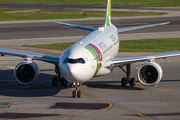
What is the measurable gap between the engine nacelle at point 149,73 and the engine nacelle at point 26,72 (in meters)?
8.07

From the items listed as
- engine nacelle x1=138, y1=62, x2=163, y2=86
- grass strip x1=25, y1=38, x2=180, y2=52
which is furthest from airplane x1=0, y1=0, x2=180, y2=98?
grass strip x1=25, y1=38, x2=180, y2=52

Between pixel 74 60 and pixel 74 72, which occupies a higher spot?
pixel 74 60

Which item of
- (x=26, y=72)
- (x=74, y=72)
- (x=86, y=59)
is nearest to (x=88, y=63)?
(x=86, y=59)

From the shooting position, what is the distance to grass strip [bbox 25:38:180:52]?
50.0 meters

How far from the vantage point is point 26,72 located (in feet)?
96.5

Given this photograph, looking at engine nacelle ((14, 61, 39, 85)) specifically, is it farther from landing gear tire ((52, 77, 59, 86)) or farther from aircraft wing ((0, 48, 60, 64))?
landing gear tire ((52, 77, 59, 86))

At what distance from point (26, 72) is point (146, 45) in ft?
89.0

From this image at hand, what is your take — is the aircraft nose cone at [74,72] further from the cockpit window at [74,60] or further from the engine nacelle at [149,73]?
the engine nacelle at [149,73]

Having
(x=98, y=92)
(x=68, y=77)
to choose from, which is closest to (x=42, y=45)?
(x=98, y=92)

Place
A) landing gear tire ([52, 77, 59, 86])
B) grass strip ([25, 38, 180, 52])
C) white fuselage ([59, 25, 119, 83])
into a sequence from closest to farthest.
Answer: white fuselage ([59, 25, 119, 83]) → landing gear tire ([52, 77, 59, 86]) → grass strip ([25, 38, 180, 52])

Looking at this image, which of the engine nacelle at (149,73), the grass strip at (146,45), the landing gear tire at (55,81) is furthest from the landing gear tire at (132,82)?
the grass strip at (146,45)

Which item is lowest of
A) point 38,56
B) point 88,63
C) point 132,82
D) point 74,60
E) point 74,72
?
point 132,82

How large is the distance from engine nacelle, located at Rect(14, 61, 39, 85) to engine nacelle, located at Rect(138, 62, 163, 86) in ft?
26.5

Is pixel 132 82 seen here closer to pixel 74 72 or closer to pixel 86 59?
pixel 86 59
